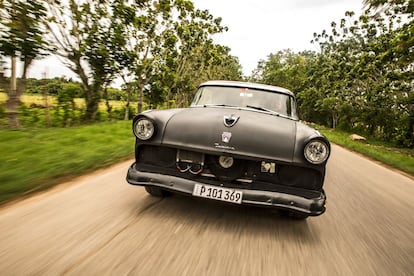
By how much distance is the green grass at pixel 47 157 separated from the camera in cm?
357

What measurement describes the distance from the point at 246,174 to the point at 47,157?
12.0 ft

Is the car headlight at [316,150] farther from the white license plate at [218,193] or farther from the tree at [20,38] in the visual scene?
the tree at [20,38]

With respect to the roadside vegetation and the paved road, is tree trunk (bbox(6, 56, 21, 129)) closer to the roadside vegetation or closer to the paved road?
the roadside vegetation

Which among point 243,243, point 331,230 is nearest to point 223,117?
point 243,243

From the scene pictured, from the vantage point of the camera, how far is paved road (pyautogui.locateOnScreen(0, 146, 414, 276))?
1943mm

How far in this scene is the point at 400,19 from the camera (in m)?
17.4

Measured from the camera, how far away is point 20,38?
6887 mm

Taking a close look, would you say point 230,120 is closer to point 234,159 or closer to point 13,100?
point 234,159

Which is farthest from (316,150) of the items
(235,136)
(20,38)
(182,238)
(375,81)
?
(375,81)

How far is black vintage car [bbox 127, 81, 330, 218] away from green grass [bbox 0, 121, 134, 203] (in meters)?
1.60

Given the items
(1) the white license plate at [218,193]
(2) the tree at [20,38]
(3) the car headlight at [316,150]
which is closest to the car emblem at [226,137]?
(1) the white license plate at [218,193]

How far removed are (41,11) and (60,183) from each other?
5999mm

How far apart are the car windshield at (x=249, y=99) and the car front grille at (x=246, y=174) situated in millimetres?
1225

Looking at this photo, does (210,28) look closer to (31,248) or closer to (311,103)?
(311,103)
